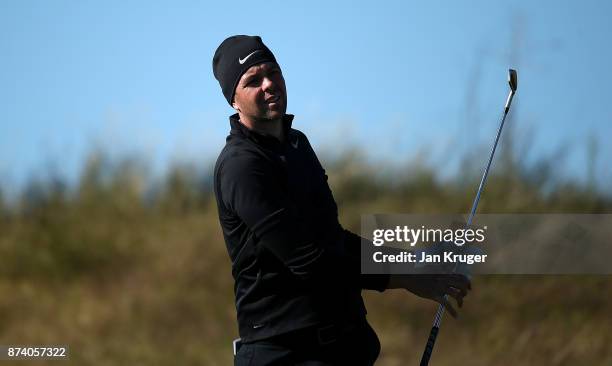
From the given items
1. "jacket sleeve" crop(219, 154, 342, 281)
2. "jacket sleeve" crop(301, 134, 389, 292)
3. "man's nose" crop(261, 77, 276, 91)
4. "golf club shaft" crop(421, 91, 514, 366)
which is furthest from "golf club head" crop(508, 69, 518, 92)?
"jacket sleeve" crop(219, 154, 342, 281)

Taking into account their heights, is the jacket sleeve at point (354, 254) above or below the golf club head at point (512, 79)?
below

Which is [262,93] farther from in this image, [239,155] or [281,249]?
[281,249]

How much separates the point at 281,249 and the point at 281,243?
2 cm

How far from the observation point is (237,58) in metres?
3.30

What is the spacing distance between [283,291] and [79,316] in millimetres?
6062

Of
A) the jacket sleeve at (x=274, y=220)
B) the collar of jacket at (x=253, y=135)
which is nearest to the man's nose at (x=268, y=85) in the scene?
the collar of jacket at (x=253, y=135)

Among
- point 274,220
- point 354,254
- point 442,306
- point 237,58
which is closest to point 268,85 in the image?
point 237,58

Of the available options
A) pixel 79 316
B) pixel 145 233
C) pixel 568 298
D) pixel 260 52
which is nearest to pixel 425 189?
pixel 568 298

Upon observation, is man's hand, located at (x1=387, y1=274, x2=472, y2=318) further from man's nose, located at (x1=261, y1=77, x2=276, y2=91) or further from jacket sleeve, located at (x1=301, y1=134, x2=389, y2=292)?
man's nose, located at (x1=261, y1=77, x2=276, y2=91)

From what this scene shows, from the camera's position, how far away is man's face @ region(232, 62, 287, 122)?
3215mm

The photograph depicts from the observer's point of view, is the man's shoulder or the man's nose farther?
the man's nose

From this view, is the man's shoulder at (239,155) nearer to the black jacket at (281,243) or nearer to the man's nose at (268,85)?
the black jacket at (281,243)

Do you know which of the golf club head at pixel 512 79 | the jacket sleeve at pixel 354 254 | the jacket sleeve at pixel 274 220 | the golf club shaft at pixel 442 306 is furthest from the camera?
the golf club head at pixel 512 79

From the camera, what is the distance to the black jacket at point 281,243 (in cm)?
301
